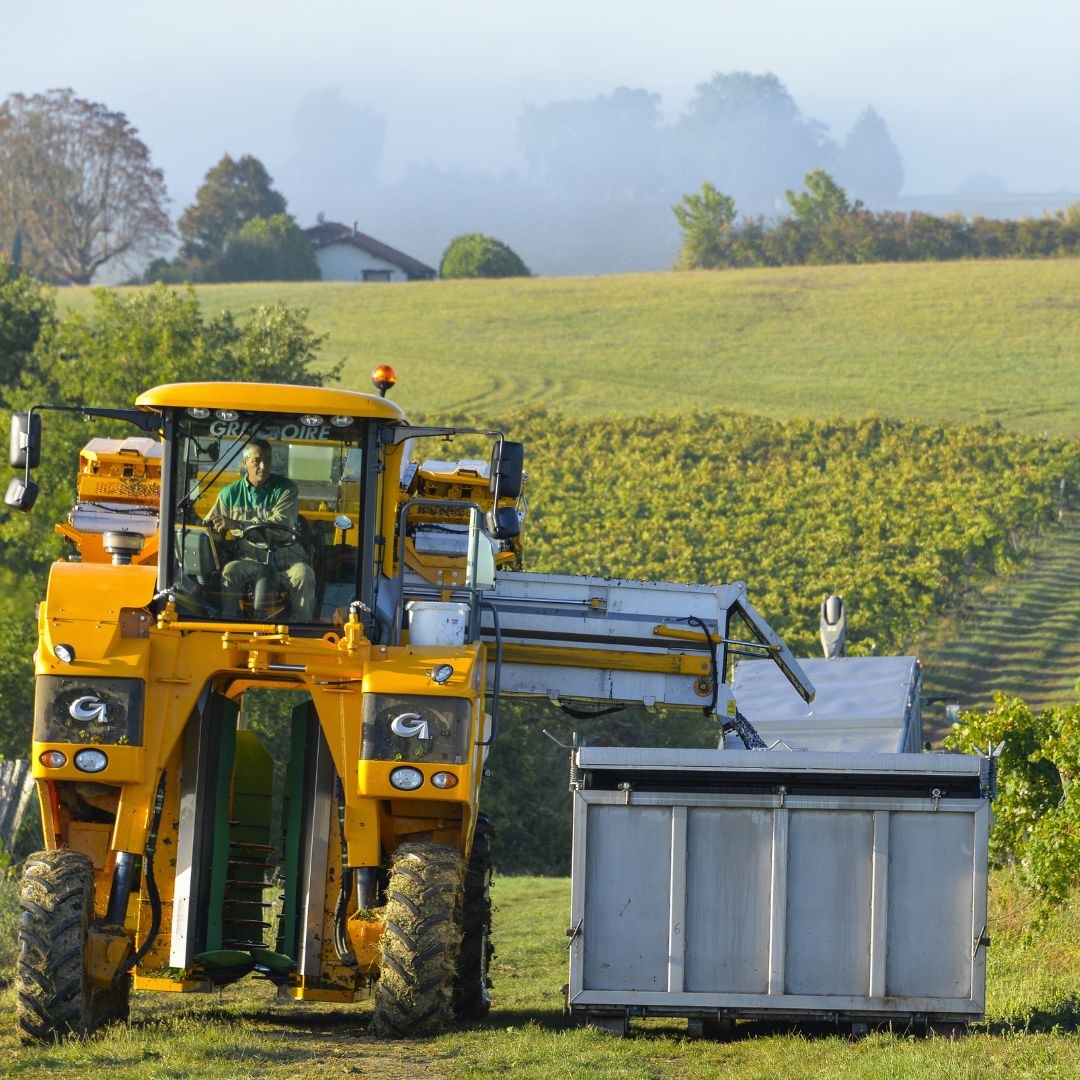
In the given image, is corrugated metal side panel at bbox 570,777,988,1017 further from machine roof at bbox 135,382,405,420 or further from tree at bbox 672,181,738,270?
tree at bbox 672,181,738,270

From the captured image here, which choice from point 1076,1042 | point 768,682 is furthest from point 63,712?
point 768,682

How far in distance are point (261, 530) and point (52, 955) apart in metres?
2.37

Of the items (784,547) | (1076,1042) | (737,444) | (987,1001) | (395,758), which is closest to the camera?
(1076,1042)

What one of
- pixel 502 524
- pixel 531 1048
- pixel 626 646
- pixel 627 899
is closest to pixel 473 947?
pixel 627 899

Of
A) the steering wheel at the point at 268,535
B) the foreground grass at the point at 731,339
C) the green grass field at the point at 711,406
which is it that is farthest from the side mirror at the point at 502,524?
the foreground grass at the point at 731,339

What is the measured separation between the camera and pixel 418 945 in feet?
27.7

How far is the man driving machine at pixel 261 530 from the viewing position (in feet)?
30.6

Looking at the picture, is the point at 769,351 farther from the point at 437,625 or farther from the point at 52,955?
the point at 52,955

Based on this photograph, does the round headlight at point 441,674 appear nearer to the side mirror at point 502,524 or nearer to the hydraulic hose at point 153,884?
the side mirror at point 502,524

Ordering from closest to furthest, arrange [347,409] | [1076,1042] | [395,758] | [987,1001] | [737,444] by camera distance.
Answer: [1076,1042], [395,758], [347,409], [987,1001], [737,444]

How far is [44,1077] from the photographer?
24.8ft

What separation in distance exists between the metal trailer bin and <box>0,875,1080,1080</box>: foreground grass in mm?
246

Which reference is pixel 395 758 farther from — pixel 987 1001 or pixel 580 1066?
pixel 987 1001

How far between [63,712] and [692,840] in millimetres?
3158
